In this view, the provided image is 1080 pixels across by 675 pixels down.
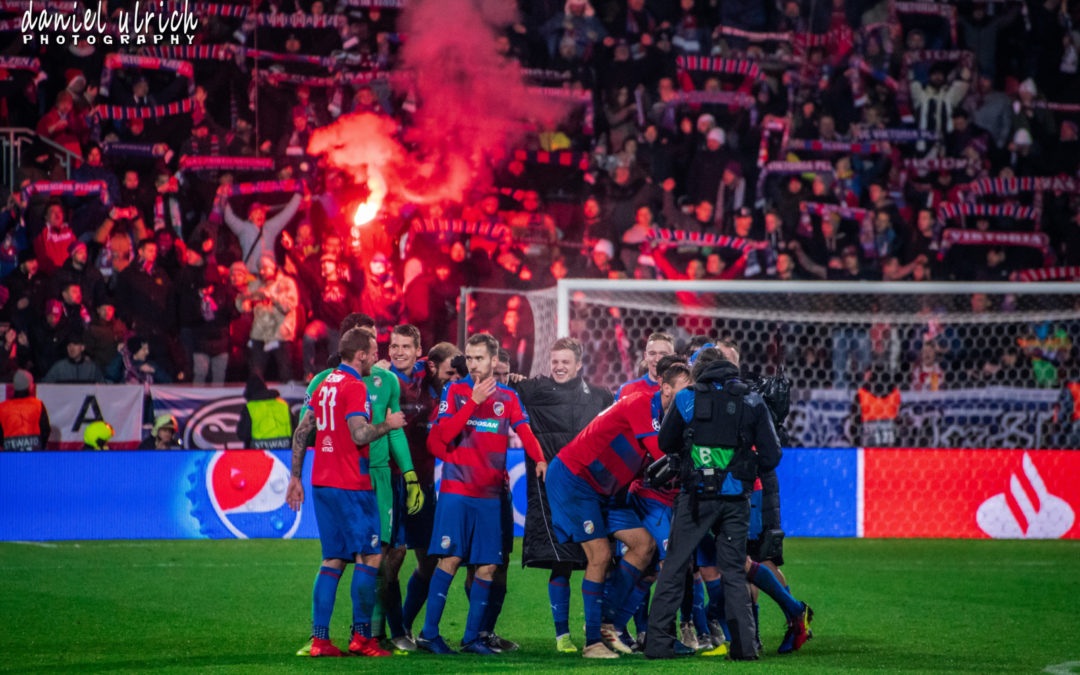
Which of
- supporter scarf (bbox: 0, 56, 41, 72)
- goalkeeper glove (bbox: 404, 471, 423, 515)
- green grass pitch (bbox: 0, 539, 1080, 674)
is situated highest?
supporter scarf (bbox: 0, 56, 41, 72)

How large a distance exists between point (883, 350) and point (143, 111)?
407 inches

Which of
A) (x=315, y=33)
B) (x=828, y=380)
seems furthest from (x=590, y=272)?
(x=315, y=33)

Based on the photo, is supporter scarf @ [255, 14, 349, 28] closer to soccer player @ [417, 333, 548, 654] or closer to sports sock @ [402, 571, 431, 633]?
soccer player @ [417, 333, 548, 654]

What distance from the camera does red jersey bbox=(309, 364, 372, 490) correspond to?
A: 23.1 feet

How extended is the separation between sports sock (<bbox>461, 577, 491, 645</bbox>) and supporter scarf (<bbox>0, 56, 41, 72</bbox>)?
43.2 ft

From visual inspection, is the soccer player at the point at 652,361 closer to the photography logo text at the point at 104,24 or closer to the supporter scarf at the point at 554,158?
the supporter scarf at the point at 554,158

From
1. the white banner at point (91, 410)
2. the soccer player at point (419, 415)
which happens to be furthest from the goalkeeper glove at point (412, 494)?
the white banner at point (91, 410)

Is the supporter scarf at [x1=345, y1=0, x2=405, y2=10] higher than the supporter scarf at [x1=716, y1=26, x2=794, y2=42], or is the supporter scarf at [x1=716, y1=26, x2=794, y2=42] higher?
the supporter scarf at [x1=345, y1=0, x2=405, y2=10]

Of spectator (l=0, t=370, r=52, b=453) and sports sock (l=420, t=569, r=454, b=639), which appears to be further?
spectator (l=0, t=370, r=52, b=453)

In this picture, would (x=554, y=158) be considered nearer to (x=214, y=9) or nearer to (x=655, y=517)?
(x=214, y=9)

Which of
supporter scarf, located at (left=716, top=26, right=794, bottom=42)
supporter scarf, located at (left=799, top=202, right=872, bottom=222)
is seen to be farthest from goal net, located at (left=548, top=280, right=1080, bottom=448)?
supporter scarf, located at (left=716, top=26, right=794, bottom=42)

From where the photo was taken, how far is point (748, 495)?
22.3 feet

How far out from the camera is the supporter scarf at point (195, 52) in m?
18.0

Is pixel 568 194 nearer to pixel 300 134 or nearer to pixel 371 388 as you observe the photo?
pixel 300 134
